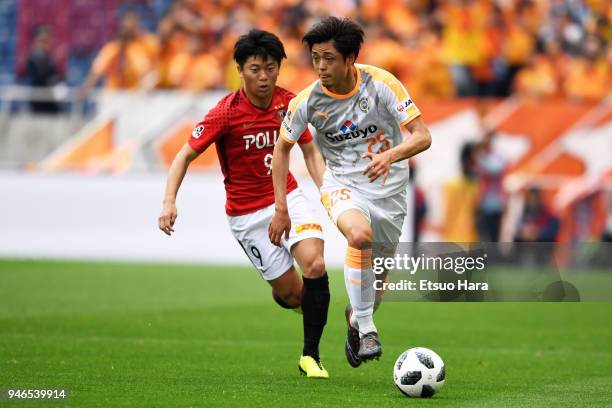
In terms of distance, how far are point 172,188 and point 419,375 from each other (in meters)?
2.34

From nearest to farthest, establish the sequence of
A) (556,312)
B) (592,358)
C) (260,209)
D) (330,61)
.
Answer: (330,61) → (260,209) → (592,358) → (556,312)

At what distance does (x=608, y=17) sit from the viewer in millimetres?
21422

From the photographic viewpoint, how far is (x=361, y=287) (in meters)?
8.00

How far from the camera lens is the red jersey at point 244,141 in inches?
342

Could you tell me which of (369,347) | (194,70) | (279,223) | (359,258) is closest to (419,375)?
(369,347)

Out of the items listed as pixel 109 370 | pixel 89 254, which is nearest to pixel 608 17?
pixel 89 254

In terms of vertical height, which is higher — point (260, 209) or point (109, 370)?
point (260, 209)

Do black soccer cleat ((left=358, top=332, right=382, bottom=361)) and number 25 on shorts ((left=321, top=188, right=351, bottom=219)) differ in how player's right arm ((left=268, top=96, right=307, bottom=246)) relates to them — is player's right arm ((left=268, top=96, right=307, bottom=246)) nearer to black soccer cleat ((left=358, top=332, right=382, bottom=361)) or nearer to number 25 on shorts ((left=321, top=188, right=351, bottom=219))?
number 25 on shorts ((left=321, top=188, right=351, bottom=219))

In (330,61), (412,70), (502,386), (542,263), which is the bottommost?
(502,386)

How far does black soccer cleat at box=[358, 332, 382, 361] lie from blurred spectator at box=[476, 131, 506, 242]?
38.3 ft

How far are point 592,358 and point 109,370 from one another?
4.32 meters

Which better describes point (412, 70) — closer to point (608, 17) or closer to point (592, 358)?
point (608, 17)

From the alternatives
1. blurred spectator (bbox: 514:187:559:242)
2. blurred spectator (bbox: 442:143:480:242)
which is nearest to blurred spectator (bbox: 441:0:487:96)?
blurred spectator (bbox: 442:143:480:242)

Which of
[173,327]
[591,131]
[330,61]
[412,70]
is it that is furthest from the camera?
[412,70]
